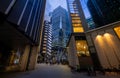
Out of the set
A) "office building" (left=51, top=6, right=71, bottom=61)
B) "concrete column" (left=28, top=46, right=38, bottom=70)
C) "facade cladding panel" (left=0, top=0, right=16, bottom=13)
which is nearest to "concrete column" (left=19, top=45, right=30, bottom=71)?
"concrete column" (left=28, top=46, right=38, bottom=70)

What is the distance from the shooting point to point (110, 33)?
15555mm

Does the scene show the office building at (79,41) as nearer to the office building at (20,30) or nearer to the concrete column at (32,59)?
the office building at (20,30)

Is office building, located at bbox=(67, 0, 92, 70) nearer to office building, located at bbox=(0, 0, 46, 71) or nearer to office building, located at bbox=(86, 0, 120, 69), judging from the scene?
office building, located at bbox=(86, 0, 120, 69)

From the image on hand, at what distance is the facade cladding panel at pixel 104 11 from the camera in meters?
15.8

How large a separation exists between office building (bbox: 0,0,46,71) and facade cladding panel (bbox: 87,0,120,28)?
14427 millimetres

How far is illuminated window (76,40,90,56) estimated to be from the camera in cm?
1638

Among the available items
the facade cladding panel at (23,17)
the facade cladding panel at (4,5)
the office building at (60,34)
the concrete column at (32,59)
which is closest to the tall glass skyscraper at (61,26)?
the office building at (60,34)

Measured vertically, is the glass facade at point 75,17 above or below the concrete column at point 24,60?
above

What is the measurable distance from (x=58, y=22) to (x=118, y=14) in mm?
82245

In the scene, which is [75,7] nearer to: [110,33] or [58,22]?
[110,33]

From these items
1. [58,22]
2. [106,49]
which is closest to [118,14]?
[106,49]

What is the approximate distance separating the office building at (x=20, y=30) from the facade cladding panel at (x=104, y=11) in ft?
47.3

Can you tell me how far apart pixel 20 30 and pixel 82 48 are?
12194 mm

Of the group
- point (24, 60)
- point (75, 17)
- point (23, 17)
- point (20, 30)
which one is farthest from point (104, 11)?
point (24, 60)
